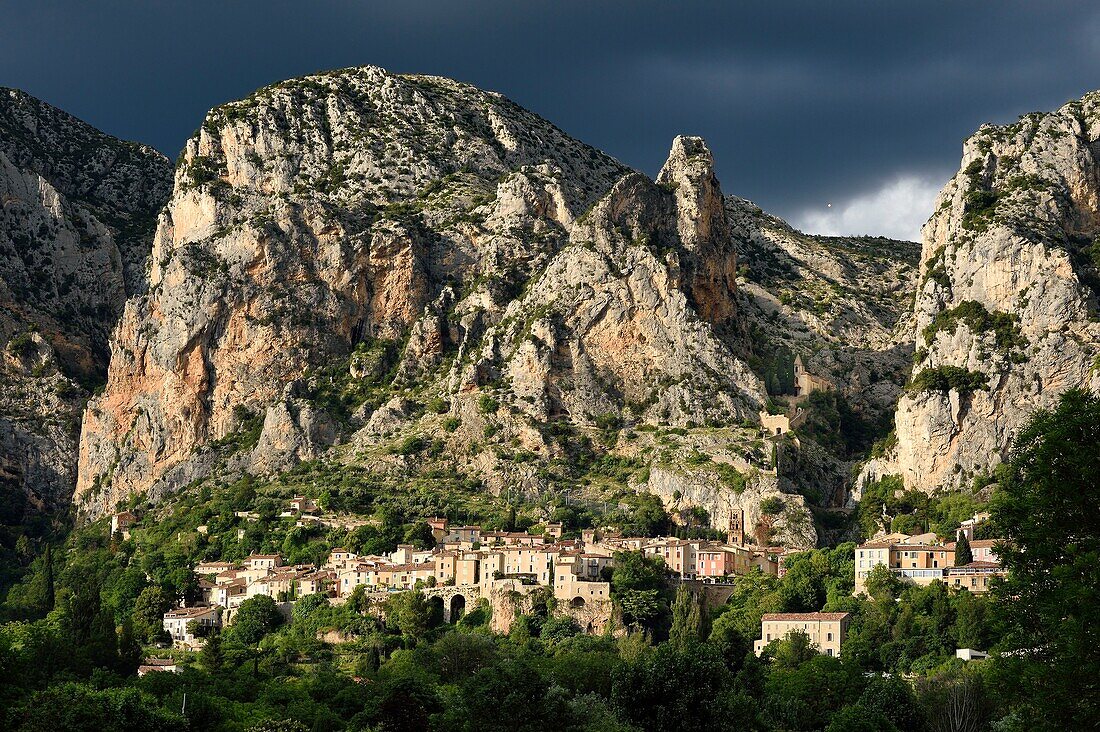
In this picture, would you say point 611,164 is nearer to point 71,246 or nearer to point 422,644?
point 71,246

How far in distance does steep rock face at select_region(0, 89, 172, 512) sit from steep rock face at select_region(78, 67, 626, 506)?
7.32 metres

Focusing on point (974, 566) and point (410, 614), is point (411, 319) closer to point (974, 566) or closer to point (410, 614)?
point (410, 614)

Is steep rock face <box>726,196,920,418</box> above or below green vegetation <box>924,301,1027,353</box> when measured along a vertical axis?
above

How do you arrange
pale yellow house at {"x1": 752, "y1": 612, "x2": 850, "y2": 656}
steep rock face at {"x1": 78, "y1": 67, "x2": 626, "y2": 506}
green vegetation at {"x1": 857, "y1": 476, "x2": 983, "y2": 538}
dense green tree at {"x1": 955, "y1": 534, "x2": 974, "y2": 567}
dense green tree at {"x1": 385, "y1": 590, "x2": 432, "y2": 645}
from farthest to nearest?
steep rock face at {"x1": 78, "y1": 67, "x2": 626, "y2": 506} → green vegetation at {"x1": 857, "y1": 476, "x2": 983, "y2": 538} → dense green tree at {"x1": 385, "y1": 590, "x2": 432, "y2": 645} → dense green tree at {"x1": 955, "y1": 534, "x2": 974, "y2": 567} → pale yellow house at {"x1": 752, "y1": 612, "x2": 850, "y2": 656}

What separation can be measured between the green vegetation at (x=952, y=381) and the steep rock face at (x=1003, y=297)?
89mm

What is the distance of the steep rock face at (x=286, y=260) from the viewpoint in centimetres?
14962

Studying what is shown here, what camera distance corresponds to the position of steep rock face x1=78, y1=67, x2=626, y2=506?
491 feet

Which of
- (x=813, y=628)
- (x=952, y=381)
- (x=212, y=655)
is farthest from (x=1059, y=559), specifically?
(x=952, y=381)

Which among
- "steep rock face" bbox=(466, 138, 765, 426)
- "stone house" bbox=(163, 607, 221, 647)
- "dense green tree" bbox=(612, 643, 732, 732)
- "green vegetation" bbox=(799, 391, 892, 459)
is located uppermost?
"steep rock face" bbox=(466, 138, 765, 426)

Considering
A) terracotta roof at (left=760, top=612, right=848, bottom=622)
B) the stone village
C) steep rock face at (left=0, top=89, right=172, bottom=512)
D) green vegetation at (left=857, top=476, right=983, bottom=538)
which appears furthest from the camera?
steep rock face at (left=0, top=89, right=172, bottom=512)

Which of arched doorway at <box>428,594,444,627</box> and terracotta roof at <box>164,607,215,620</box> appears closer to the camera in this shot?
arched doorway at <box>428,594,444,627</box>

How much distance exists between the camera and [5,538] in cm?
14525

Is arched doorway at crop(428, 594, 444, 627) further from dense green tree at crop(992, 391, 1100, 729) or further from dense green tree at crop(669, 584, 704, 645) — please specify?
dense green tree at crop(992, 391, 1100, 729)

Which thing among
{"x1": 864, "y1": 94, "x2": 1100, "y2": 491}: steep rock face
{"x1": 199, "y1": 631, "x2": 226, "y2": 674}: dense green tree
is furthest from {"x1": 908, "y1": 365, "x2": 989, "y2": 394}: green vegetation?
{"x1": 199, "y1": 631, "x2": 226, "y2": 674}: dense green tree
